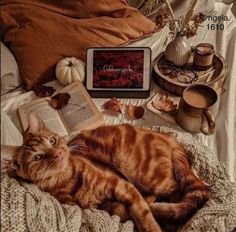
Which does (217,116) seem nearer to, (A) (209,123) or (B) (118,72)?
(A) (209,123)

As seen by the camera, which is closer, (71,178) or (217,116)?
(71,178)

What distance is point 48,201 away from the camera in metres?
0.80

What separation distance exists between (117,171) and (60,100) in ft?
0.85

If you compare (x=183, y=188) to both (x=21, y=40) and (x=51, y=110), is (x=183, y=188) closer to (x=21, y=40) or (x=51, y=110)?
(x=51, y=110)

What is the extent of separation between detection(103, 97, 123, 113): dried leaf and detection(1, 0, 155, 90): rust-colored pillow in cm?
20

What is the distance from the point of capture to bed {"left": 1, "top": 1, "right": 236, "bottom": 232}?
0.78 m

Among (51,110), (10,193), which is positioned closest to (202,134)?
(51,110)

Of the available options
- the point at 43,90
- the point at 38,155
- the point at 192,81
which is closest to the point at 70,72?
the point at 43,90

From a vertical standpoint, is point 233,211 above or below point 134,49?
below

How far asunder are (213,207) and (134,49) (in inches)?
19.8

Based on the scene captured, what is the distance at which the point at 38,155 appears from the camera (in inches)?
29.3

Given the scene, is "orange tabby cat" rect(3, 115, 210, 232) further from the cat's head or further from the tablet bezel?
the tablet bezel

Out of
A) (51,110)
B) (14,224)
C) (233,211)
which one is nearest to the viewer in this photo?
(14,224)

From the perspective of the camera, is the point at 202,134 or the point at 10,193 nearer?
the point at 10,193
